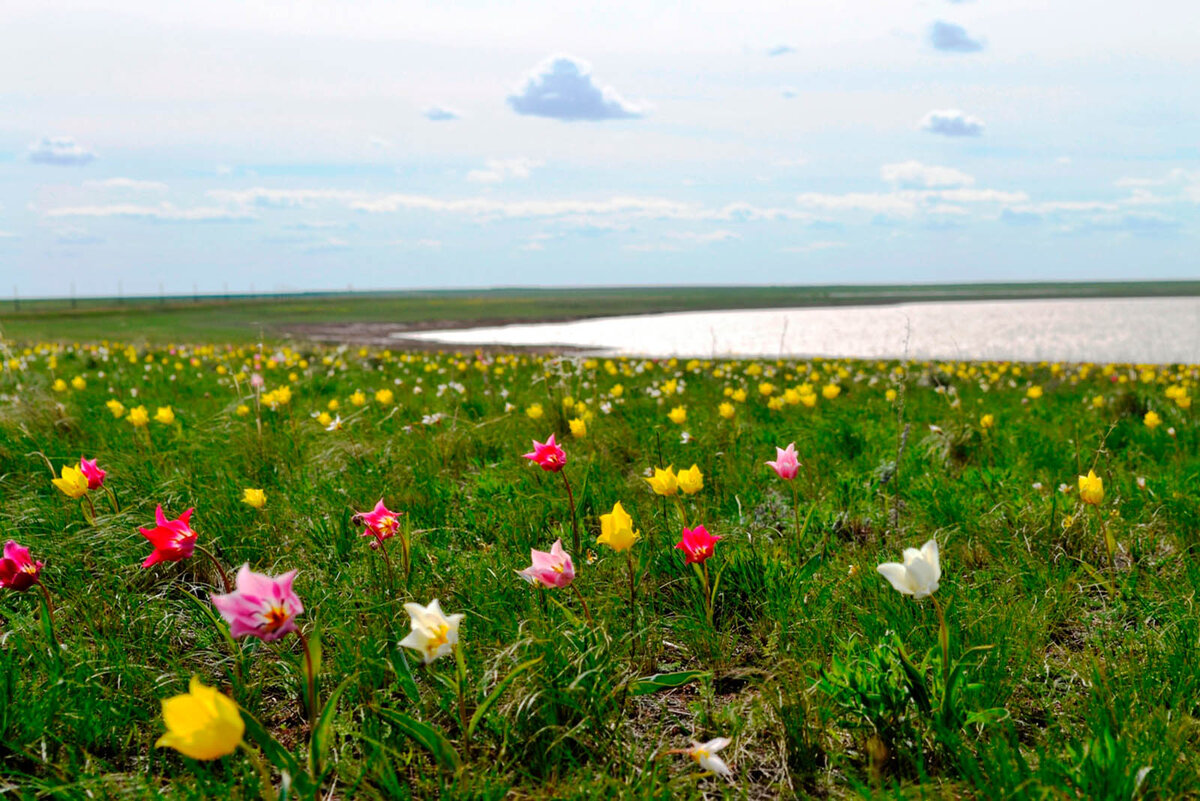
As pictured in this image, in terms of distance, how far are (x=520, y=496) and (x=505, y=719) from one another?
1.91 metres

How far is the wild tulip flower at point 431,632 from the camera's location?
6.58 feet

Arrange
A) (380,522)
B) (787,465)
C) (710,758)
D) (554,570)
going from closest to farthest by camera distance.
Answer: (710,758) → (554,570) → (380,522) → (787,465)

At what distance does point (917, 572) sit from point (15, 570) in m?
2.64

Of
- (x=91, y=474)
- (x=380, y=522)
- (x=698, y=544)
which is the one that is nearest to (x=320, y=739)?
(x=380, y=522)

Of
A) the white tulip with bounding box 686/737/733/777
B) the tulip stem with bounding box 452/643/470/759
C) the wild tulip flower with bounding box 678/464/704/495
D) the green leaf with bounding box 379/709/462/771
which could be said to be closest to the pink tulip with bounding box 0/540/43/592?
the green leaf with bounding box 379/709/462/771

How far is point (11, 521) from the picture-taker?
3781mm

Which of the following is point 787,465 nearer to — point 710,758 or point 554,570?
point 554,570

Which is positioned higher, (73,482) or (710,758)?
(73,482)

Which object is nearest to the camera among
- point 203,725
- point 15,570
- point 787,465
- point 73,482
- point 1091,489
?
point 203,725

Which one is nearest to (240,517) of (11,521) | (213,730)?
(11,521)

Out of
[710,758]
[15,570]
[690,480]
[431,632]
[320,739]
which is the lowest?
[710,758]

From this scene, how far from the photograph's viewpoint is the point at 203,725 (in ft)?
4.99

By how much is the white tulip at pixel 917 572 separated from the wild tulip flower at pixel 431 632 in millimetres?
1166

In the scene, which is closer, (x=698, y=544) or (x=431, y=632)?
(x=431, y=632)
